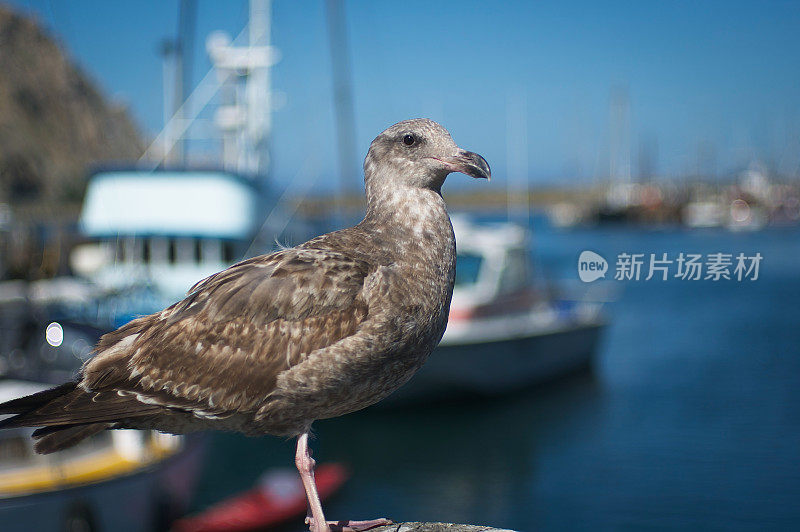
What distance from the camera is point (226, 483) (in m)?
19.8

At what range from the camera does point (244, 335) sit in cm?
372

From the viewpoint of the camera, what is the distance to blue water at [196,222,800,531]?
730 inches

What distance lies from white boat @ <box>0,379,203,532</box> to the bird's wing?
8.28 m

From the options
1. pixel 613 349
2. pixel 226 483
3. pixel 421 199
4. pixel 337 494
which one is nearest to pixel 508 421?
pixel 337 494

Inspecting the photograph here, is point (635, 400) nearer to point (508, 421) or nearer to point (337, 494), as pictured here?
point (508, 421)

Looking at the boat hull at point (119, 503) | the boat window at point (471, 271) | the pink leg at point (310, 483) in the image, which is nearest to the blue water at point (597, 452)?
the boat window at point (471, 271)

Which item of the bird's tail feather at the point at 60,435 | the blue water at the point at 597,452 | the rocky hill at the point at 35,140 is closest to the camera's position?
the bird's tail feather at the point at 60,435

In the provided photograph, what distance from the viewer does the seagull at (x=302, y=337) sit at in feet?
11.8

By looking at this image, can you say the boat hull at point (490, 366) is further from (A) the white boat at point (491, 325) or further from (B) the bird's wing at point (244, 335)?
(B) the bird's wing at point (244, 335)

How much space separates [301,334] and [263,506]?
1460cm

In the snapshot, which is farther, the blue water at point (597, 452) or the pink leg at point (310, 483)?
the blue water at point (597, 452)

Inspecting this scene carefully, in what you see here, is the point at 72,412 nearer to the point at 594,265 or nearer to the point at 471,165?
the point at 471,165

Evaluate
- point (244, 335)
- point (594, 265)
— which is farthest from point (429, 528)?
point (594, 265)

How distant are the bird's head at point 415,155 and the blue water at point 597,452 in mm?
14485
